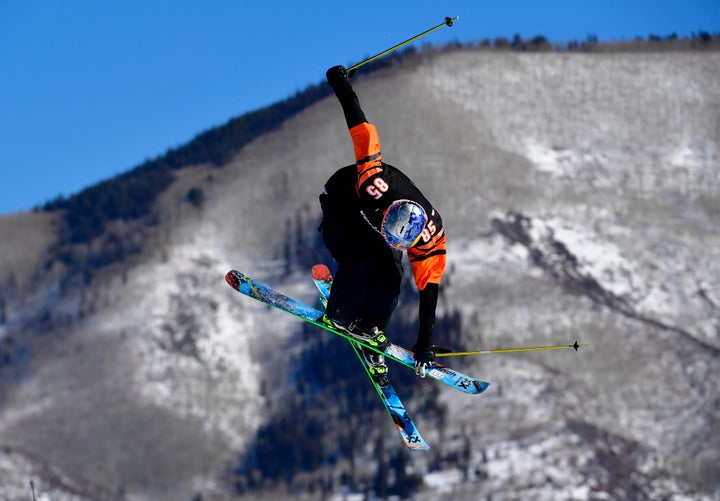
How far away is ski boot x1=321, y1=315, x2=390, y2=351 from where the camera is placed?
Answer: 57.3 feet

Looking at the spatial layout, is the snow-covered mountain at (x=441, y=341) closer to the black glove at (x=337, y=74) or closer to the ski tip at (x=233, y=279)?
the ski tip at (x=233, y=279)

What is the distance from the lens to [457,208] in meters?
181

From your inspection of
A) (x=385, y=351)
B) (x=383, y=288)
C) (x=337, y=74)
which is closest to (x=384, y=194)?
(x=337, y=74)

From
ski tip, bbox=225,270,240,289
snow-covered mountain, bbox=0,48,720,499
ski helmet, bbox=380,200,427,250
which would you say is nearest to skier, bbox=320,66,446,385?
ski helmet, bbox=380,200,427,250

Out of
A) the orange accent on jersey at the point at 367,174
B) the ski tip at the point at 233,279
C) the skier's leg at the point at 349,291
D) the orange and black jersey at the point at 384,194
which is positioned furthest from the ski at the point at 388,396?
the orange accent on jersey at the point at 367,174

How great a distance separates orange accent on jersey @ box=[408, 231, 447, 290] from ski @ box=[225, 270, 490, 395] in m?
1.52

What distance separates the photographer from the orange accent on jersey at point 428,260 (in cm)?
1591

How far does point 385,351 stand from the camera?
18.0m

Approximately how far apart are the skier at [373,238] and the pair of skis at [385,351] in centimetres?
47

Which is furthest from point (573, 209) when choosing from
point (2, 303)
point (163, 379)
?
point (2, 303)

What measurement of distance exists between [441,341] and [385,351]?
426ft

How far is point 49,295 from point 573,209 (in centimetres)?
8002

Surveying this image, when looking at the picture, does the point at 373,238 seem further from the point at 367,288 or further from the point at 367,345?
the point at 367,345

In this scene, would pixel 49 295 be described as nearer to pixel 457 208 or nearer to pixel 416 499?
pixel 457 208
